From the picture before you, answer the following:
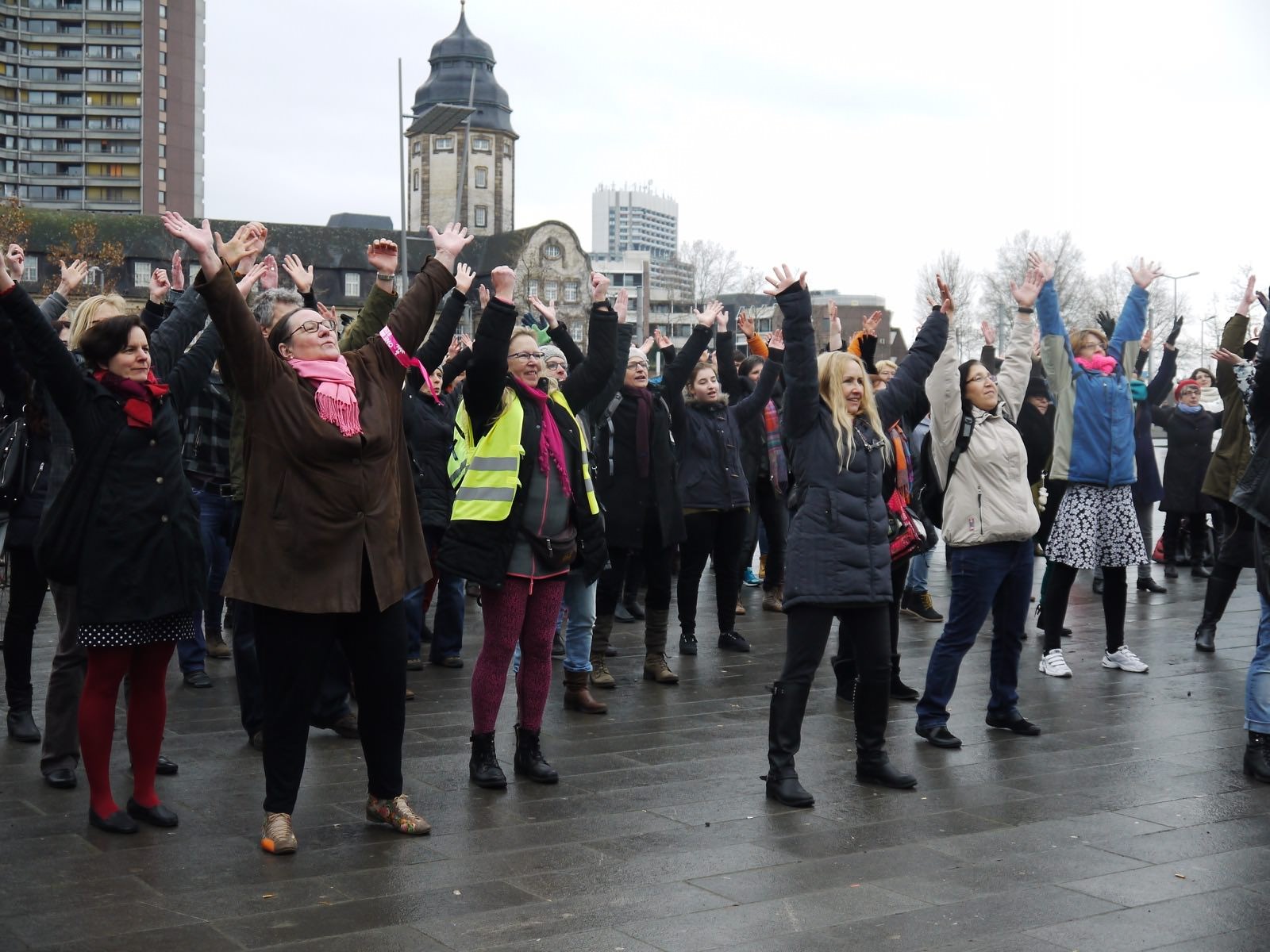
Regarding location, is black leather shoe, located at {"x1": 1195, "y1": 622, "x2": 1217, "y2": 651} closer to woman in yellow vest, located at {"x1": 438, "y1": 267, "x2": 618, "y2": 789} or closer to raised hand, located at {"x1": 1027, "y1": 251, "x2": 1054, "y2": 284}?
raised hand, located at {"x1": 1027, "y1": 251, "x2": 1054, "y2": 284}

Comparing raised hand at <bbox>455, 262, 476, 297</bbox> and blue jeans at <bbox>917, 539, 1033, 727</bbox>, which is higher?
raised hand at <bbox>455, 262, 476, 297</bbox>

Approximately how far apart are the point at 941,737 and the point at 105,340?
4.37 metres

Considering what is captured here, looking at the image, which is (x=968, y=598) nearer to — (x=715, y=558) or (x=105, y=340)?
(x=715, y=558)

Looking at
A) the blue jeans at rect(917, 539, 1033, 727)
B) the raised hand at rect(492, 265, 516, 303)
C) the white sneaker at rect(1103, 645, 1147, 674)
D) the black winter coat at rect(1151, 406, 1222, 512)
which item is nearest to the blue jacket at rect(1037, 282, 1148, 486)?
the white sneaker at rect(1103, 645, 1147, 674)

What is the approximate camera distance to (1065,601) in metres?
9.55

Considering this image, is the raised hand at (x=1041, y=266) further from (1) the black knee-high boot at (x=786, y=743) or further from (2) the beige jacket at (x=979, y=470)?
(1) the black knee-high boot at (x=786, y=743)

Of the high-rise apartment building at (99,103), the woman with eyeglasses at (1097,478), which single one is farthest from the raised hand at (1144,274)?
the high-rise apartment building at (99,103)

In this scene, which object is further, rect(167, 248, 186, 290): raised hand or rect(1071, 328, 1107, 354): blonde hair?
rect(1071, 328, 1107, 354): blonde hair

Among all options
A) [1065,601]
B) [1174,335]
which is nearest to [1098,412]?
[1065,601]

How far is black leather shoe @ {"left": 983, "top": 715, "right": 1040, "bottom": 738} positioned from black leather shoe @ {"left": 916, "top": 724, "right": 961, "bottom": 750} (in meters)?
0.45

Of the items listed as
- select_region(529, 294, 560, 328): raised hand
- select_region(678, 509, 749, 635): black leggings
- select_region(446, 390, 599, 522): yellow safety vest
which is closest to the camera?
select_region(446, 390, 599, 522): yellow safety vest

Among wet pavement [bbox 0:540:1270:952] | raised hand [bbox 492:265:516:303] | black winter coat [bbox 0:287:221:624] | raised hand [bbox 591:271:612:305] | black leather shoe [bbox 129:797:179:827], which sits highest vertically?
raised hand [bbox 591:271:612:305]

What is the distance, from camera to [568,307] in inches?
A: 3738

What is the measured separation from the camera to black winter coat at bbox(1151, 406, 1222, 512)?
15.0 m
